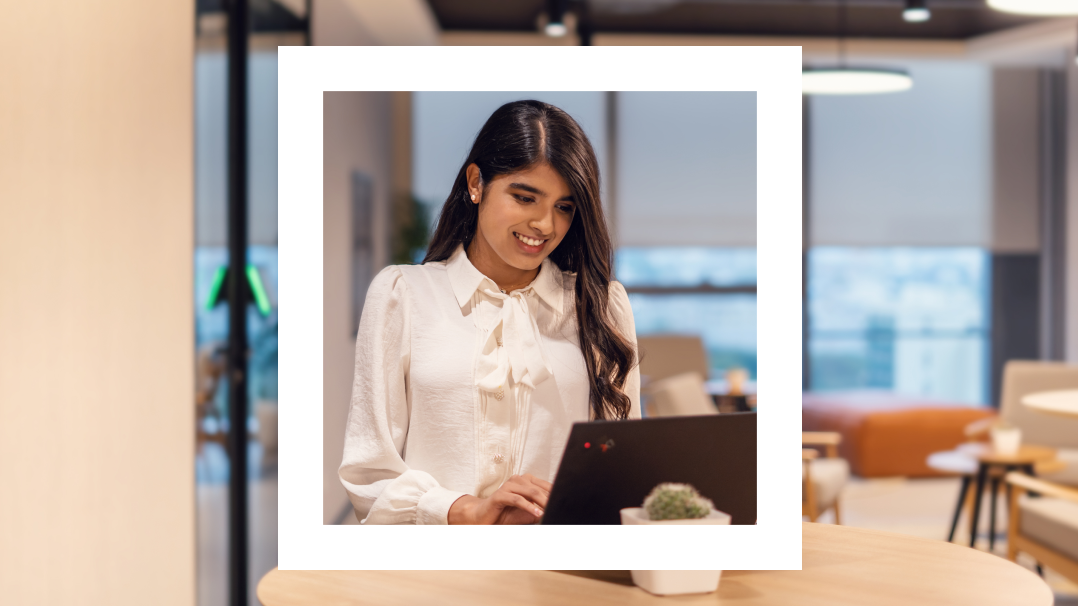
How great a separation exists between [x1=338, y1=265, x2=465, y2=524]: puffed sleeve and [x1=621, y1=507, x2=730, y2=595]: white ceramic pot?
25 centimetres

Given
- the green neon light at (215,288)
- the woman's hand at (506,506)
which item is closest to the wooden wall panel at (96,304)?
the green neon light at (215,288)

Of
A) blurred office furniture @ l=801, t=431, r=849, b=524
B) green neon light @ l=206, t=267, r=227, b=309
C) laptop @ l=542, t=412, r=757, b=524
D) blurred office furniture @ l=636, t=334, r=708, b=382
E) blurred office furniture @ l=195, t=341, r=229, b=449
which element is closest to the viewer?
laptop @ l=542, t=412, r=757, b=524

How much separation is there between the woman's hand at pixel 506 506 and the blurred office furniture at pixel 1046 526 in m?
2.42

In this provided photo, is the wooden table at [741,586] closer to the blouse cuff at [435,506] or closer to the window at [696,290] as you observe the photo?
the blouse cuff at [435,506]

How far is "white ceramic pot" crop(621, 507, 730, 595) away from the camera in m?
1.06

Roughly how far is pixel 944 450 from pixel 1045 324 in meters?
1.98

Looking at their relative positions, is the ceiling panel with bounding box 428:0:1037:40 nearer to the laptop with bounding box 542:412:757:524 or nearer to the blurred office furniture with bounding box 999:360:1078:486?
the blurred office furniture with bounding box 999:360:1078:486

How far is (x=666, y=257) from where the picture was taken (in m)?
6.22

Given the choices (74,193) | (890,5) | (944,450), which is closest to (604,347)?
(74,193)

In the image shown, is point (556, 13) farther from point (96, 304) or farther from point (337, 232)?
point (96, 304)

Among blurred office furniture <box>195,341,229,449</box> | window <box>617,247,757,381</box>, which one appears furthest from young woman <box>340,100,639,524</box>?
window <box>617,247,757,381</box>

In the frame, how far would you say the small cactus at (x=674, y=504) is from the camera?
42.1 inches

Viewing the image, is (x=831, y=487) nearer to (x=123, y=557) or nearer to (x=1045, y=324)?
(x=123, y=557)

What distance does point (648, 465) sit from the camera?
106cm
